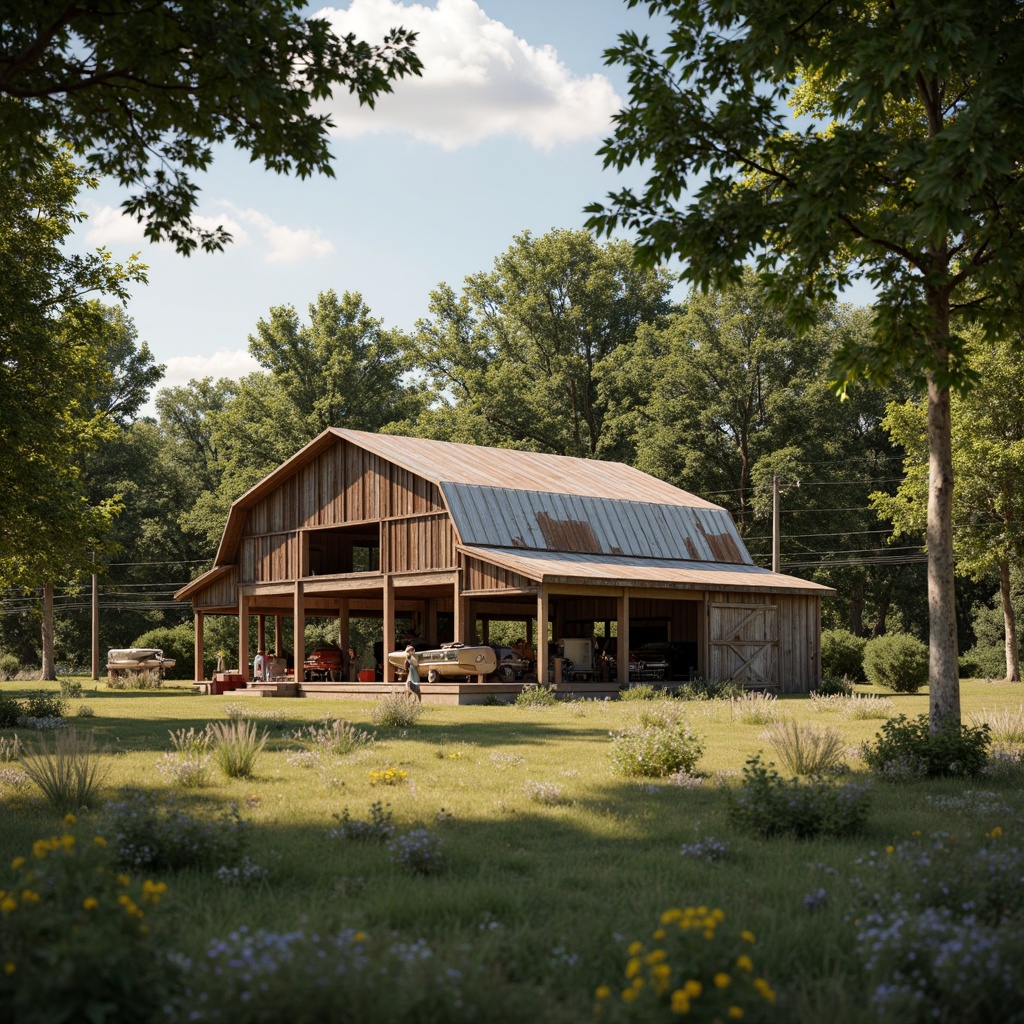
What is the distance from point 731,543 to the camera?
1704 inches

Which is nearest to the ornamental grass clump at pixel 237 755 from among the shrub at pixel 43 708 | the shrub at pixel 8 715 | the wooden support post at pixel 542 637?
the shrub at pixel 8 715

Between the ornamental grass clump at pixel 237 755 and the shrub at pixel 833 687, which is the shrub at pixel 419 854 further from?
the shrub at pixel 833 687

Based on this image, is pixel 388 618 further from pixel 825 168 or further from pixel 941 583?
pixel 825 168

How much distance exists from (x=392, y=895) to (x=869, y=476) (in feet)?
197

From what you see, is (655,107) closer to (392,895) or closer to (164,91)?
(164,91)

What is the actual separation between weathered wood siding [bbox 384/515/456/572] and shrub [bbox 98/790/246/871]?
25.0 metres

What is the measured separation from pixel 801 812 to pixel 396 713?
13149mm

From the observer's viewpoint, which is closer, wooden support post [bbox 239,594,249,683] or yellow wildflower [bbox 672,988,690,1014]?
yellow wildflower [bbox 672,988,690,1014]

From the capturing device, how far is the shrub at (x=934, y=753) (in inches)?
526

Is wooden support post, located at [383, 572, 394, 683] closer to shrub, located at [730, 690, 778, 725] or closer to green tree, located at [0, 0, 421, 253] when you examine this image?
shrub, located at [730, 690, 778, 725]

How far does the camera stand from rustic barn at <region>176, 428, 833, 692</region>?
33.9 meters

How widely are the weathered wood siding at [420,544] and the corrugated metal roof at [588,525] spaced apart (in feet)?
2.90

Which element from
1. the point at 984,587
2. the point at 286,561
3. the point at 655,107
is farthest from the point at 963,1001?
the point at 984,587

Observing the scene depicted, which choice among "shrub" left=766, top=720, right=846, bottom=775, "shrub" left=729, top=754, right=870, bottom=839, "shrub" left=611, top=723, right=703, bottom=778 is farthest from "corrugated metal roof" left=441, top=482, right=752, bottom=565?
"shrub" left=729, top=754, right=870, bottom=839
